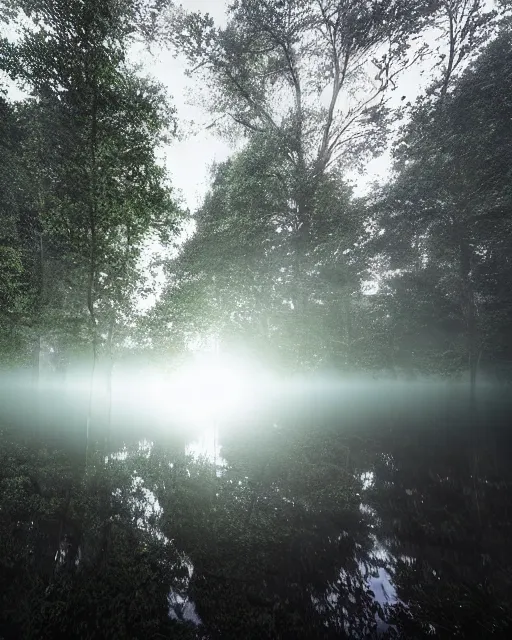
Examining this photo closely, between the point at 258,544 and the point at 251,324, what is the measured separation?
19.8 meters

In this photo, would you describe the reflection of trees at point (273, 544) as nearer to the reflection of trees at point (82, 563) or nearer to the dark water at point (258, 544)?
the dark water at point (258, 544)

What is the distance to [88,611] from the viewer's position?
198 inches

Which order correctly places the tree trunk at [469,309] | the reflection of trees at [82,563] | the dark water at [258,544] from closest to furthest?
the reflection of trees at [82,563]
the dark water at [258,544]
the tree trunk at [469,309]

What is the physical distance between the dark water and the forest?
0.06 metres

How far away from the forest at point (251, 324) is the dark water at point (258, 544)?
0.06 m

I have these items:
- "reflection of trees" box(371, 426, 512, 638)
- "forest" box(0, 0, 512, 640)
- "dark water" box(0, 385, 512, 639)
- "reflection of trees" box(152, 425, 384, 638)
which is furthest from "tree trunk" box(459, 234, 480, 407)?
"reflection of trees" box(152, 425, 384, 638)

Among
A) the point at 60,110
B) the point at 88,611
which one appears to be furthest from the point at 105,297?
the point at 88,611

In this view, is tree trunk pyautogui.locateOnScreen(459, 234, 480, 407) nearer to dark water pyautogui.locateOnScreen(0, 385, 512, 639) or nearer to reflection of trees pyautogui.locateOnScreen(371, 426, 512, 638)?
dark water pyautogui.locateOnScreen(0, 385, 512, 639)

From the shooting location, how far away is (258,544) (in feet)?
23.6

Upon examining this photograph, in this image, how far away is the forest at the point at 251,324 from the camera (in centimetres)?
568

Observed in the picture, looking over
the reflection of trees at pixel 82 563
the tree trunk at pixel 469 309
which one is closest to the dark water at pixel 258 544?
the reflection of trees at pixel 82 563

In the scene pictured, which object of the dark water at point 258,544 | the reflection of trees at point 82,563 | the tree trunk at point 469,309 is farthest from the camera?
the tree trunk at point 469,309

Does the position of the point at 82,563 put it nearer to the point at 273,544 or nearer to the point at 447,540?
the point at 273,544

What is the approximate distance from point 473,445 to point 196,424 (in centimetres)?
1636
